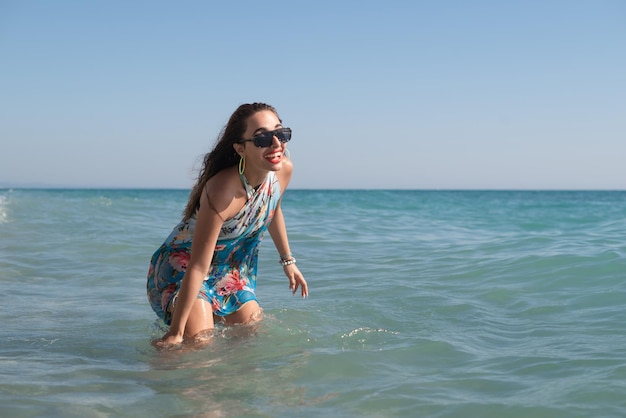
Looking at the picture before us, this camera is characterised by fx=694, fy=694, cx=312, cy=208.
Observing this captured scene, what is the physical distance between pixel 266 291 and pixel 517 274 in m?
2.59

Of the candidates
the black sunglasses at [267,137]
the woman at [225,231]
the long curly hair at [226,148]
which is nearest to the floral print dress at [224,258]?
the woman at [225,231]

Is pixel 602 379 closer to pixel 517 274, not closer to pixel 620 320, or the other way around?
pixel 620 320

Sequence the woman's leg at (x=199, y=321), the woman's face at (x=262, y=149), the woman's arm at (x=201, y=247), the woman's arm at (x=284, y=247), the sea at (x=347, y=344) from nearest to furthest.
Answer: the sea at (x=347, y=344), the woman's arm at (x=201, y=247), the woman's face at (x=262, y=149), the woman's leg at (x=199, y=321), the woman's arm at (x=284, y=247)

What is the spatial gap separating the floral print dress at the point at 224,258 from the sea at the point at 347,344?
0.24 meters

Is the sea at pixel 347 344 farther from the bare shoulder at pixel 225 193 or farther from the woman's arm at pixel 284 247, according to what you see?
the bare shoulder at pixel 225 193

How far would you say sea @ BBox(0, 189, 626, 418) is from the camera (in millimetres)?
3223

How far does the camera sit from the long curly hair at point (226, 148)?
4.04 metres

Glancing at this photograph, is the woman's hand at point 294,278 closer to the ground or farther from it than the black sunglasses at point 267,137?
closer to the ground

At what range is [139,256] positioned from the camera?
8.91 m

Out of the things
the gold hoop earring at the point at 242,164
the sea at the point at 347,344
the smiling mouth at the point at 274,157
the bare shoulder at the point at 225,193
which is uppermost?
the smiling mouth at the point at 274,157

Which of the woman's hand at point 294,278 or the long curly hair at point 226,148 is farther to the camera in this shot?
the woman's hand at point 294,278

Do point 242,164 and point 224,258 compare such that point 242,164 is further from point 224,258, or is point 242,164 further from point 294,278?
point 294,278

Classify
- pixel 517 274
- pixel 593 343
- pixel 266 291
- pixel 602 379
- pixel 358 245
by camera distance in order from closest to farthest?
1. pixel 602 379
2. pixel 593 343
3. pixel 266 291
4. pixel 517 274
5. pixel 358 245

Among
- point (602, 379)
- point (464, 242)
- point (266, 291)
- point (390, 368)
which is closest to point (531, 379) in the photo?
point (602, 379)
